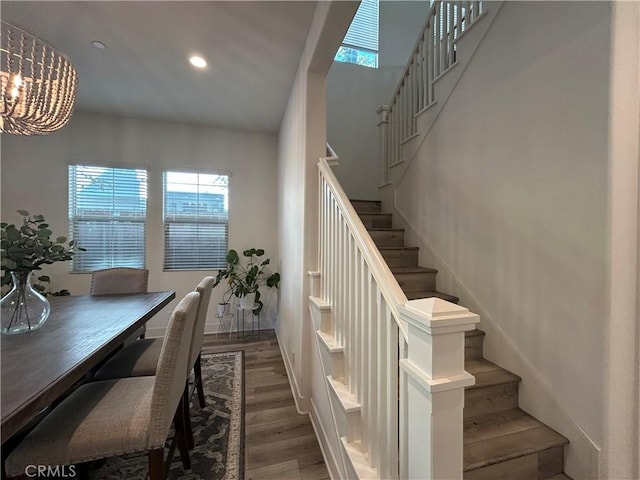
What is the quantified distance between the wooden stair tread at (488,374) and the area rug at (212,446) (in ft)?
4.73

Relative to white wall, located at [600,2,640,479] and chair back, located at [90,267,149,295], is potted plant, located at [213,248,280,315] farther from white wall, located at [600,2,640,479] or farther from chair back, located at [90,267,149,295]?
white wall, located at [600,2,640,479]

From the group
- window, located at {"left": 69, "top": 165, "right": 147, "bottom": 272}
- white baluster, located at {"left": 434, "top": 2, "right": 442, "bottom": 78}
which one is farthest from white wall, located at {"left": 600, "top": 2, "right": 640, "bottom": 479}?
window, located at {"left": 69, "top": 165, "right": 147, "bottom": 272}

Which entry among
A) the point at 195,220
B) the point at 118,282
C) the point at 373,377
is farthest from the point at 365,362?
the point at 195,220

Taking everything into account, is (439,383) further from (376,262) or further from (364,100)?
(364,100)

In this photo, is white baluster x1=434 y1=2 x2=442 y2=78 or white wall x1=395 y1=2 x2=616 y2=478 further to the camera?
white baluster x1=434 y1=2 x2=442 y2=78

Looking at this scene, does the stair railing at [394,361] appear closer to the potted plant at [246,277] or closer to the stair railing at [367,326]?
the stair railing at [367,326]

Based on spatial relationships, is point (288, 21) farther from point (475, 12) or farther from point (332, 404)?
point (332, 404)

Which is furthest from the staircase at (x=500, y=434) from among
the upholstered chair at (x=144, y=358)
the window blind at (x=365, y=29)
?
the window blind at (x=365, y=29)

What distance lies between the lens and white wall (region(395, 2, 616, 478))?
1271 mm

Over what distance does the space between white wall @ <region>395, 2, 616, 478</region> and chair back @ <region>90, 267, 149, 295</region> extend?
8.96 feet

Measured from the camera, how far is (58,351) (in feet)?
3.99

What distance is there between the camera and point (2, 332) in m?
1.38

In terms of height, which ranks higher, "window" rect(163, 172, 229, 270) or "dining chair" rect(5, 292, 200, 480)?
"window" rect(163, 172, 229, 270)

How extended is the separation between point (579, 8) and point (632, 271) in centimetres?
131
